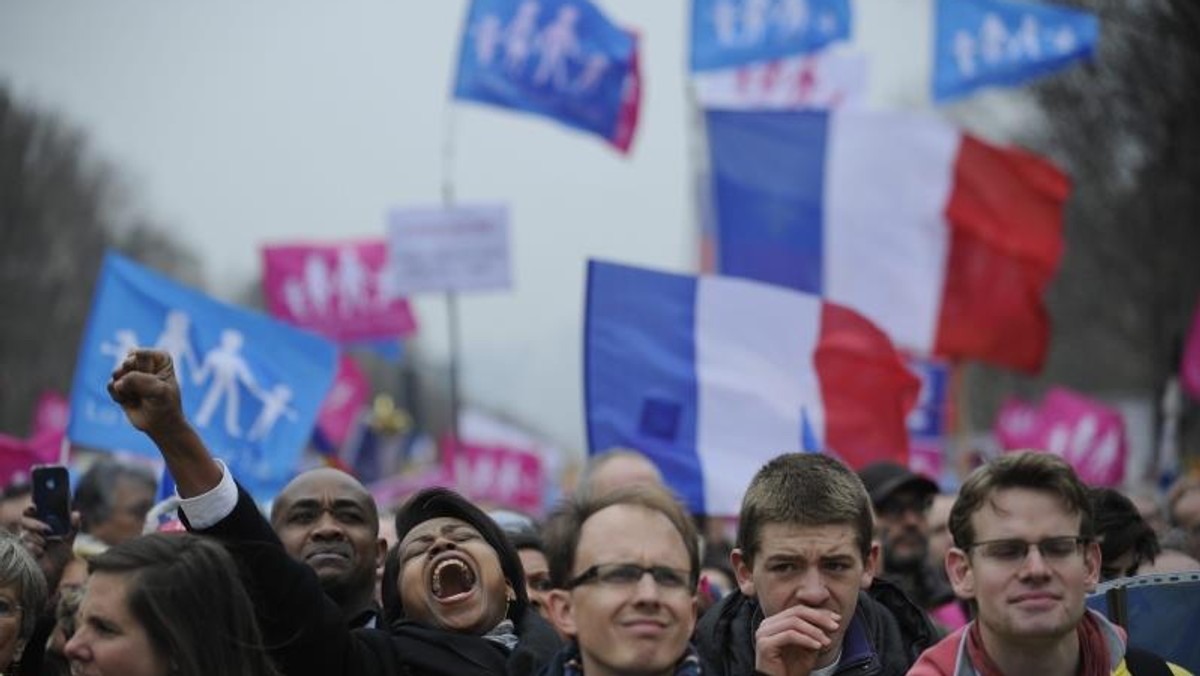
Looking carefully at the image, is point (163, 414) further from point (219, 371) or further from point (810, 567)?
point (219, 371)

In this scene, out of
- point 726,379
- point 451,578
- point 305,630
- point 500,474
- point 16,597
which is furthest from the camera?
point 500,474

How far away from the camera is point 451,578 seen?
18.0 feet

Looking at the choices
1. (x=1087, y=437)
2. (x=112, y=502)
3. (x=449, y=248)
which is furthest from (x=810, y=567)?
(x=449, y=248)

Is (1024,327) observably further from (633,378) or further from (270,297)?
(270,297)

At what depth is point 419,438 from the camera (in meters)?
32.8

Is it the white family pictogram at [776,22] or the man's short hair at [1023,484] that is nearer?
the man's short hair at [1023,484]

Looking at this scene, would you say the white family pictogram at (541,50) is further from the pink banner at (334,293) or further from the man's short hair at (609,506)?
the man's short hair at (609,506)

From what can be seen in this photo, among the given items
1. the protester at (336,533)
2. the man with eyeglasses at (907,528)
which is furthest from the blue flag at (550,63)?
the protester at (336,533)

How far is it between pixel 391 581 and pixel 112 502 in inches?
111

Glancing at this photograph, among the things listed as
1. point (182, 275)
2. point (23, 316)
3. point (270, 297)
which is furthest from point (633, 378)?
point (182, 275)

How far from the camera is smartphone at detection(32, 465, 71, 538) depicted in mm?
6062

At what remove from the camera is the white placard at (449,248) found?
1923 centimetres

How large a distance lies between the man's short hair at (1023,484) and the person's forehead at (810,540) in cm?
39

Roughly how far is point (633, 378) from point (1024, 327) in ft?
18.3
